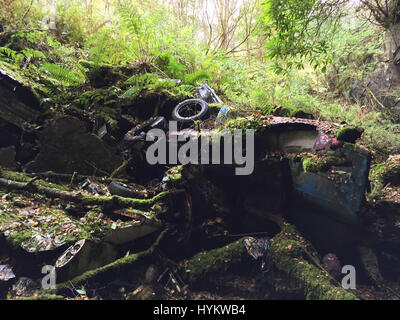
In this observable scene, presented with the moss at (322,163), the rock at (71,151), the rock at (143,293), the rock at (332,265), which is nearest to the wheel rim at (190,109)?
the rock at (71,151)

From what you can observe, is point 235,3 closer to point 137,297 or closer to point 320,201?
point 320,201

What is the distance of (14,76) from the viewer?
192 inches

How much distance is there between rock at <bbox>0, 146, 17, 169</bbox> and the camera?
4.49 meters

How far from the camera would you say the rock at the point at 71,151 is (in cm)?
466

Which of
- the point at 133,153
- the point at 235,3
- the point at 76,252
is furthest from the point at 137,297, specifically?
the point at 235,3

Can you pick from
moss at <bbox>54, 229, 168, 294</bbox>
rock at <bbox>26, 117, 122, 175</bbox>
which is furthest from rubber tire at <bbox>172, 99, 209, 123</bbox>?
moss at <bbox>54, 229, 168, 294</bbox>

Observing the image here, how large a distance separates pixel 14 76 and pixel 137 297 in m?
4.71

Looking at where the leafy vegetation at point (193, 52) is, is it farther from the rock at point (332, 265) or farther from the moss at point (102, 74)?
the rock at point (332, 265)

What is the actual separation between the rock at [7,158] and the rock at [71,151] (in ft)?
0.91

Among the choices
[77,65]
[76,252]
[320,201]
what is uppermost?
[77,65]

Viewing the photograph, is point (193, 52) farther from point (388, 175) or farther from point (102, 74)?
point (388, 175)

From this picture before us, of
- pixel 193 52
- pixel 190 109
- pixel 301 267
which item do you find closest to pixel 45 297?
pixel 301 267

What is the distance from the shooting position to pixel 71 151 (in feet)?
15.7

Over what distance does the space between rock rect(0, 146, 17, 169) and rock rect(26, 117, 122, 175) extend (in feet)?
0.91
